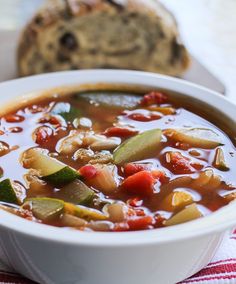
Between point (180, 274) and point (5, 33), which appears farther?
point (5, 33)

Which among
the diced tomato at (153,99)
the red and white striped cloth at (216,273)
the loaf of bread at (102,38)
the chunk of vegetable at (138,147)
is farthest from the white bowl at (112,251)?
the loaf of bread at (102,38)

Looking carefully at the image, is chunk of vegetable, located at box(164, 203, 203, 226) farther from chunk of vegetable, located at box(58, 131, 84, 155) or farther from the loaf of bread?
the loaf of bread

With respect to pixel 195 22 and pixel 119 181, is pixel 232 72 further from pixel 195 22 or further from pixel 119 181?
pixel 119 181

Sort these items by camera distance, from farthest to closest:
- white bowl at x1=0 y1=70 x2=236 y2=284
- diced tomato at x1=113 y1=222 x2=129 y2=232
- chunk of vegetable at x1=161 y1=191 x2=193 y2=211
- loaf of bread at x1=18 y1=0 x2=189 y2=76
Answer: loaf of bread at x1=18 y1=0 x2=189 y2=76
chunk of vegetable at x1=161 y1=191 x2=193 y2=211
diced tomato at x1=113 y1=222 x2=129 y2=232
white bowl at x1=0 y1=70 x2=236 y2=284

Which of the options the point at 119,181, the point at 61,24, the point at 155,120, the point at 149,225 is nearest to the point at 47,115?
the point at 155,120

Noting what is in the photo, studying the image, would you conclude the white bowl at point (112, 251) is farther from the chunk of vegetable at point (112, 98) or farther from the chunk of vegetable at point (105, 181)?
the chunk of vegetable at point (112, 98)

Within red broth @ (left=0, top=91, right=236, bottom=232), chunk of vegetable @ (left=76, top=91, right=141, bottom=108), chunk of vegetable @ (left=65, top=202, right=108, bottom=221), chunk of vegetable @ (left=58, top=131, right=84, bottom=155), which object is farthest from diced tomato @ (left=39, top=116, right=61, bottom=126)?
chunk of vegetable @ (left=65, top=202, right=108, bottom=221)

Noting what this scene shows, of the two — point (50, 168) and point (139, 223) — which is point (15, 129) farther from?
point (139, 223)
